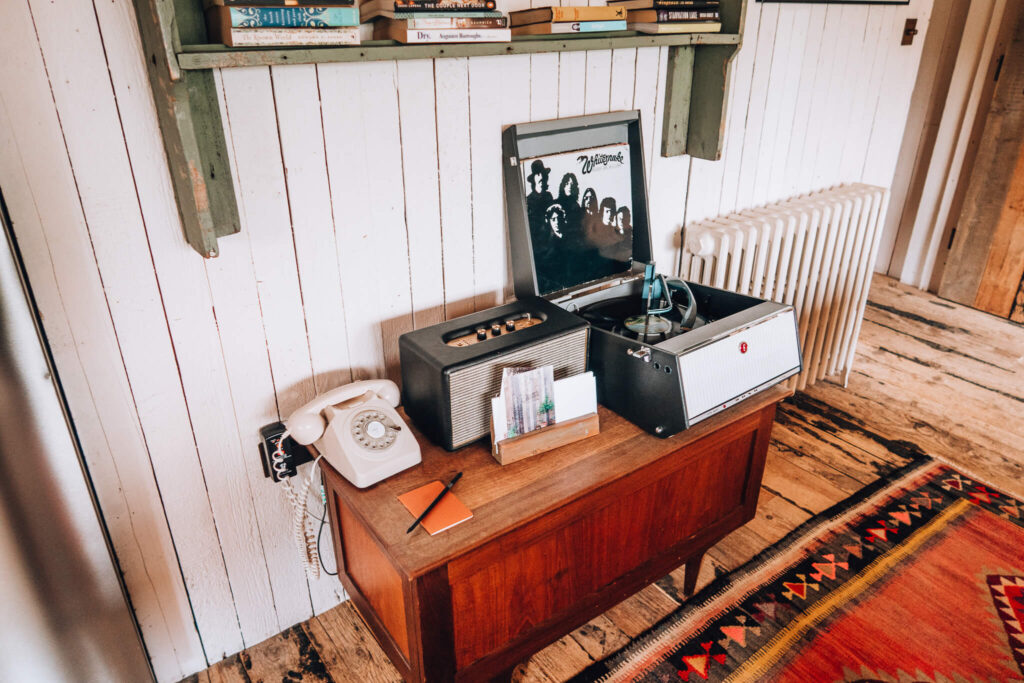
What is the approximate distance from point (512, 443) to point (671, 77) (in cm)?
113

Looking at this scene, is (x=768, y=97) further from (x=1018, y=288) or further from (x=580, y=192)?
(x=1018, y=288)

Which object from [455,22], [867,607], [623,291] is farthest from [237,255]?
[867,607]

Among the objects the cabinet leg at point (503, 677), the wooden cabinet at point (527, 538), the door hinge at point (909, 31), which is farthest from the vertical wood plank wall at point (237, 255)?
the door hinge at point (909, 31)

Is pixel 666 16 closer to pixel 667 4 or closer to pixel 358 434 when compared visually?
pixel 667 4

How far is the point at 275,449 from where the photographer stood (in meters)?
1.51

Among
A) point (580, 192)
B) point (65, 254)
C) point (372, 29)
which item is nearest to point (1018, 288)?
point (580, 192)

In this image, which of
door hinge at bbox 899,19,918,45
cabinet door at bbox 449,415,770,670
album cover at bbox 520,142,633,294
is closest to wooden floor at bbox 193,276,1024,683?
cabinet door at bbox 449,415,770,670

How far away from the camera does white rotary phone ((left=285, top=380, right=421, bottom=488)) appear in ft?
4.31

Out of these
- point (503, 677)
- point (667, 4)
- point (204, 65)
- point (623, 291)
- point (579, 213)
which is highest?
point (667, 4)

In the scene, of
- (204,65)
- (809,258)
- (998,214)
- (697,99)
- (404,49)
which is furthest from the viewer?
(998,214)

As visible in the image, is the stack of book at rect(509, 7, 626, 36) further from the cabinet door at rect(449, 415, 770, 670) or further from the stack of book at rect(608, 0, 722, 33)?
the cabinet door at rect(449, 415, 770, 670)

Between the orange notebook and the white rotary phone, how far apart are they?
8 cm

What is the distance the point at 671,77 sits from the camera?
1.85 metres

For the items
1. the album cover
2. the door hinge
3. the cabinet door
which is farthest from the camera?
the door hinge
